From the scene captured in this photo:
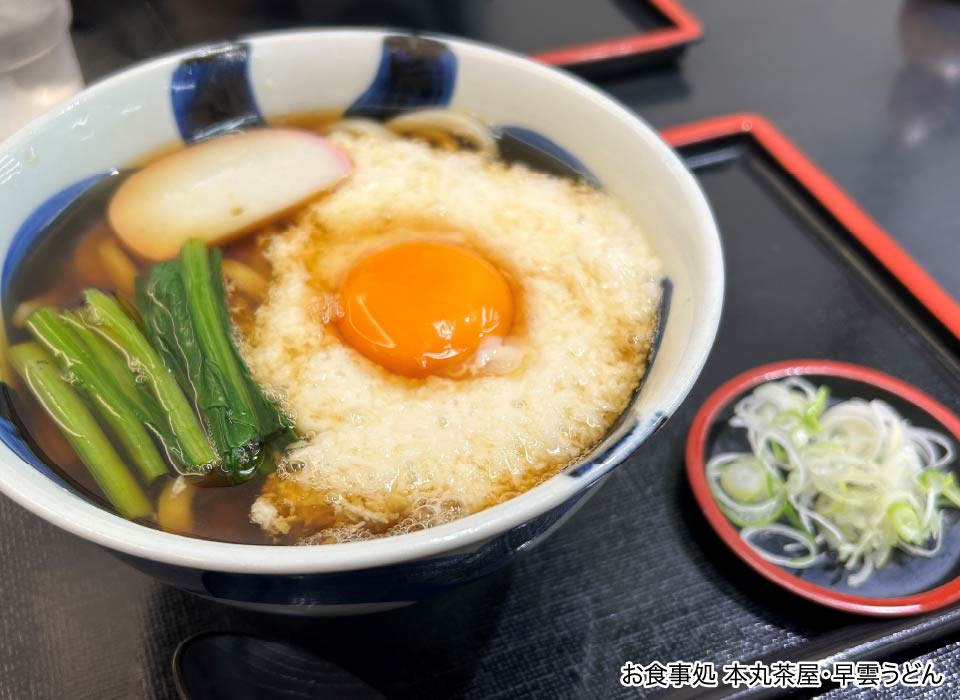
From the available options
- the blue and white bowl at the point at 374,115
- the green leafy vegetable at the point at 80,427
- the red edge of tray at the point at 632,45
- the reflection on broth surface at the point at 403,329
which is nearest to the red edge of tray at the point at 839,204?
A: the red edge of tray at the point at 632,45

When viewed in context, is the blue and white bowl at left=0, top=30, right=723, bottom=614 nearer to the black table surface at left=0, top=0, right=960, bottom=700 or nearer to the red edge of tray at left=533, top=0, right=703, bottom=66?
the black table surface at left=0, top=0, right=960, bottom=700

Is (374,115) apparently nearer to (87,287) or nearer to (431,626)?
(87,287)

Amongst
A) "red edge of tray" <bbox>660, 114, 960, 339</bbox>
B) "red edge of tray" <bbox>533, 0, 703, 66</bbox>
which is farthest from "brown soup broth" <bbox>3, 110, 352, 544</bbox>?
"red edge of tray" <bbox>660, 114, 960, 339</bbox>

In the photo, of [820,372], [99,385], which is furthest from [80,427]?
[820,372]

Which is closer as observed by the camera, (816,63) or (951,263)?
(951,263)

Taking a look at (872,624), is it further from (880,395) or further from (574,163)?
(574,163)

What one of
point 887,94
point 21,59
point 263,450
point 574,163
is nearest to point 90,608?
point 263,450

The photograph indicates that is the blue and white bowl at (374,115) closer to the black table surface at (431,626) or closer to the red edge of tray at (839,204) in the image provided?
the black table surface at (431,626)
